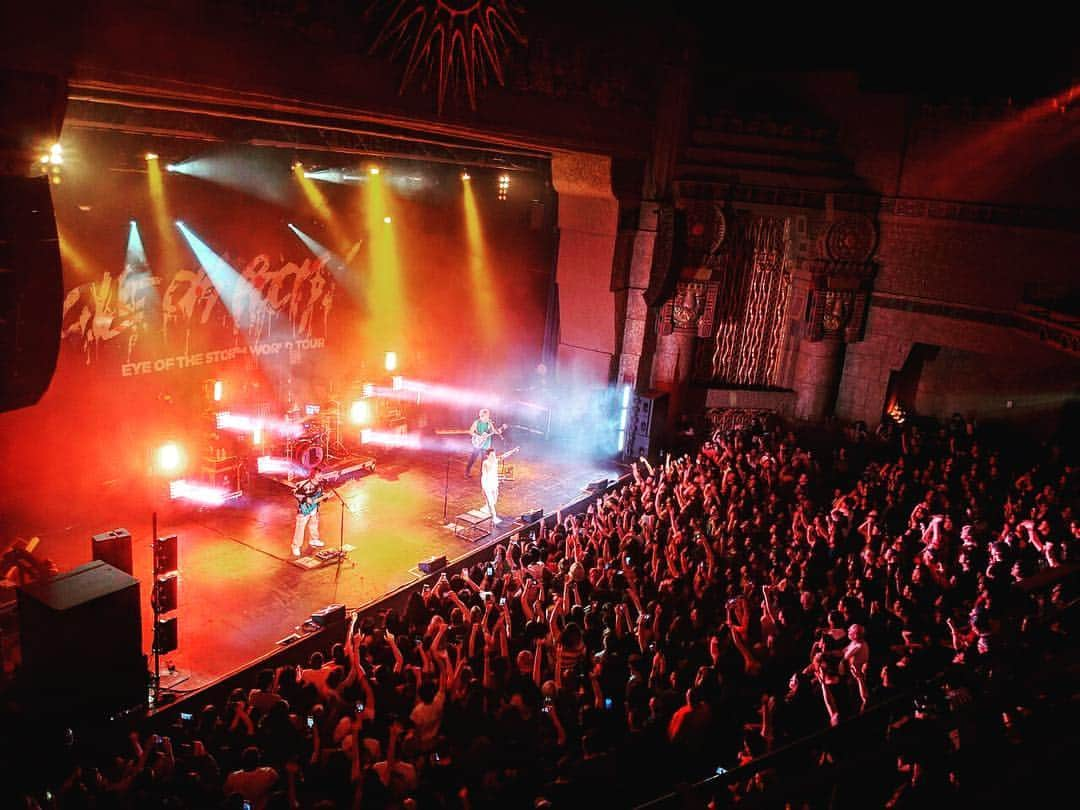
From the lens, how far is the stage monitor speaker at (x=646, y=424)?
15.9m

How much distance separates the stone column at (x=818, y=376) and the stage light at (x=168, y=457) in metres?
12.0

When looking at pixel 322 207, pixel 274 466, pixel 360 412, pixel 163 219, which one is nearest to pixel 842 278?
pixel 360 412

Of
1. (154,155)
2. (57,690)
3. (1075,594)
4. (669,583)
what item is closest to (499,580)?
(669,583)

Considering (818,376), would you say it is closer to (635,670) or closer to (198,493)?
(198,493)

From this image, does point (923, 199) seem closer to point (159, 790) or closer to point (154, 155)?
point (154, 155)

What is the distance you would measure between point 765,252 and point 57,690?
14.4 m

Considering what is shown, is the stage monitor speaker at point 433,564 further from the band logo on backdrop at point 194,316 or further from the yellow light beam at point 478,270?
the yellow light beam at point 478,270

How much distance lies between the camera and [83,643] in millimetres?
7016

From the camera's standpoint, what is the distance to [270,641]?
29.7 ft

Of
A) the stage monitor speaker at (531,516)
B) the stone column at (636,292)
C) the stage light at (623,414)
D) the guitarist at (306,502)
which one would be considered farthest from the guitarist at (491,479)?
the stone column at (636,292)

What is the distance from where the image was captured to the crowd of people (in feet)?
15.6

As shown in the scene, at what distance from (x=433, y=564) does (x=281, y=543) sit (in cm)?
267

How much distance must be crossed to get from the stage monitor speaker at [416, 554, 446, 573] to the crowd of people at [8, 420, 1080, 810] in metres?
1.69

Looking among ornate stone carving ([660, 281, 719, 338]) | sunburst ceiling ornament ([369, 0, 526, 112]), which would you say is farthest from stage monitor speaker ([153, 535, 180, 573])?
ornate stone carving ([660, 281, 719, 338])
